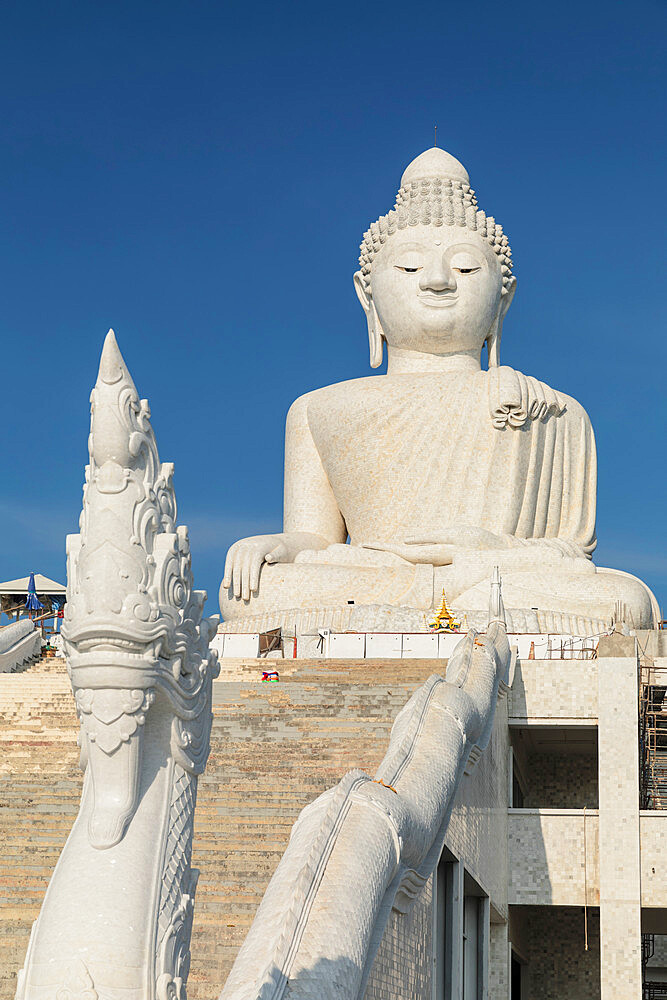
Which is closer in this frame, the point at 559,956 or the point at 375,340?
the point at 559,956

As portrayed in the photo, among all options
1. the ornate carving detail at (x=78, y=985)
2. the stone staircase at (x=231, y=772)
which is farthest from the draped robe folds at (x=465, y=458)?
the ornate carving detail at (x=78, y=985)

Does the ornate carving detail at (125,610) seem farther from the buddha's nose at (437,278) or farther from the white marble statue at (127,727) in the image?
the buddha's nose at (437,278)

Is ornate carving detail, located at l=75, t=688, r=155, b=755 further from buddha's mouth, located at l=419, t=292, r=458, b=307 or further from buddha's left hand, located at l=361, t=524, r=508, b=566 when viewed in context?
buddha's mouth, located at l=419, t=292, r=458, b=307

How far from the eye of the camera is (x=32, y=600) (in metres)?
20.5

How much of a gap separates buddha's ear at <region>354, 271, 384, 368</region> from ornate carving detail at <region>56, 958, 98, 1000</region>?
15654 millimetres

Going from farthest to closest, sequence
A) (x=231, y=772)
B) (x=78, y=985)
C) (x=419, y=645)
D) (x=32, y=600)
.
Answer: (x=32, y=600) < (x=419, y=645) < (x=231, y=772) < (x=78, y=985)

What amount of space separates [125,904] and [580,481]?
14251mm

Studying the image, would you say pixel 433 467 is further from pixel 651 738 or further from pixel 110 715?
pixel 110 715

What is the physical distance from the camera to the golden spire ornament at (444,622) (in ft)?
45.3

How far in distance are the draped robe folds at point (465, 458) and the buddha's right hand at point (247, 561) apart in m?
1.66

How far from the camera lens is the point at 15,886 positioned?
7.75 m

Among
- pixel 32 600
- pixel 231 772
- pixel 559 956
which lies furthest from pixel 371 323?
pixel 231 772

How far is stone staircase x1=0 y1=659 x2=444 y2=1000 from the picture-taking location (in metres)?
→ 7.41

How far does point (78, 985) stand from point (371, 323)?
15.9 metres
